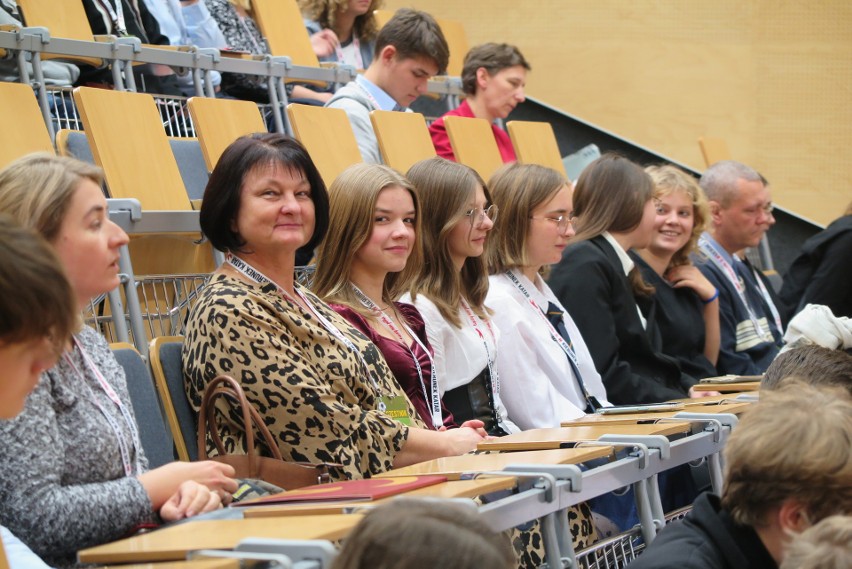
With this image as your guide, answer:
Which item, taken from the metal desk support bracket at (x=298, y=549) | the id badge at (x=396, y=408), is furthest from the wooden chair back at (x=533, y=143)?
the metal desk support bracket at (x=298, y=549)

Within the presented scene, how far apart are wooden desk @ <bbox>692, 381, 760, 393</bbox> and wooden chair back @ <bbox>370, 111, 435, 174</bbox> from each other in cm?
126

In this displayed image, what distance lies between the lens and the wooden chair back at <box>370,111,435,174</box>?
13.1 feet

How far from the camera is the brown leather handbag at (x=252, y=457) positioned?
84.0 inches

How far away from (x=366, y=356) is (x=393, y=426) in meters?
0.20

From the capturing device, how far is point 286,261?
8.40 ft

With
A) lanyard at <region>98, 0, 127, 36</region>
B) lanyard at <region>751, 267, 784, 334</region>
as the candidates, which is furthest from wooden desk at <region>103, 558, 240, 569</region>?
lanyard at <region>751, 267, 784, 334</region>

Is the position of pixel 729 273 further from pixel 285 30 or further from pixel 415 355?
pixel 415 355

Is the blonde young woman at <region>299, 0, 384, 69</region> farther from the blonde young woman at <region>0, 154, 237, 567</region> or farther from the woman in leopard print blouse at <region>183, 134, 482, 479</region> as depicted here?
the blonde young woman at <region>0, 154, 237, 567</region>

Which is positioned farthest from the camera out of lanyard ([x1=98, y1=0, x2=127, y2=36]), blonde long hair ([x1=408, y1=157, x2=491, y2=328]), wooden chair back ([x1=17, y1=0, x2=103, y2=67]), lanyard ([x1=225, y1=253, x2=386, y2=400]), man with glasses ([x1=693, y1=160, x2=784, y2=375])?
man with glasses ([x1=693, y1=160, x2=784, y2=375])

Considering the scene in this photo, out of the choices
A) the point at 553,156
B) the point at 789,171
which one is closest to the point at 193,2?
the point at 553,156

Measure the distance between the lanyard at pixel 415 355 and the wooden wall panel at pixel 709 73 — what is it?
4.60 meters

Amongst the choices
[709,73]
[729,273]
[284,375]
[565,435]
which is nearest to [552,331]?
[565,435]

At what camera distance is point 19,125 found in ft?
9.50

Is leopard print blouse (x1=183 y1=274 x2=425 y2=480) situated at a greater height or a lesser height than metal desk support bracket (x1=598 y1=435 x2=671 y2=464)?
greater
